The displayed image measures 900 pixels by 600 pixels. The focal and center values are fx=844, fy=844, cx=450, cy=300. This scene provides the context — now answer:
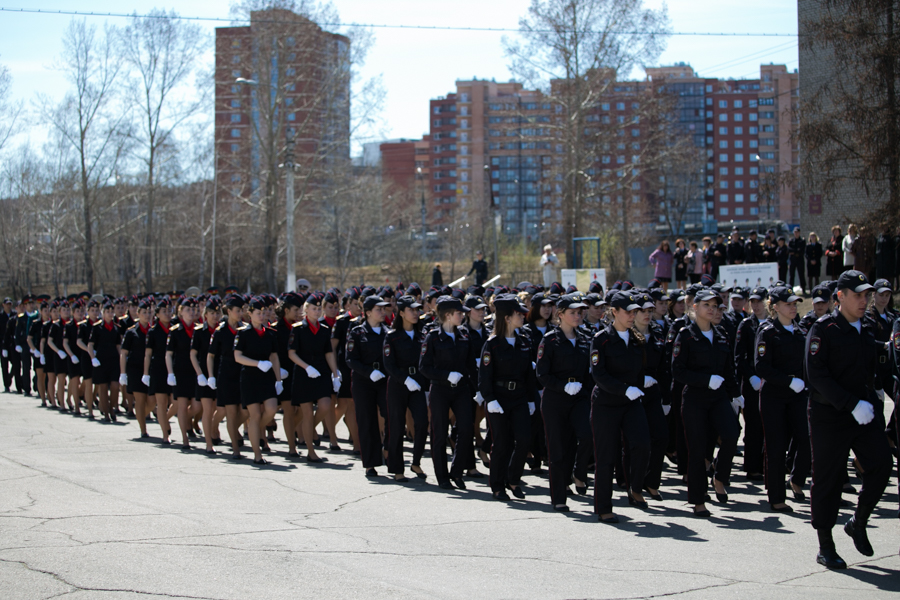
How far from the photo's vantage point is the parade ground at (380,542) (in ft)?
17.4

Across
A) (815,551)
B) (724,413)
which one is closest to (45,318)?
(724,413)

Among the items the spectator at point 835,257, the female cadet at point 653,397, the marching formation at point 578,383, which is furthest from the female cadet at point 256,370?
the spectator at point 835,257


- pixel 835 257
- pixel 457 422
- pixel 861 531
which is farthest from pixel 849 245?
pixel 861 531

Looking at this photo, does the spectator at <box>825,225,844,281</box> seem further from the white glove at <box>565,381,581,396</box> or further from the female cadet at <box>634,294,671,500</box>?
the white glove at <box>565,381,581,396</box>

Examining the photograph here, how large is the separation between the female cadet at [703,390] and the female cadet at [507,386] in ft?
4.75

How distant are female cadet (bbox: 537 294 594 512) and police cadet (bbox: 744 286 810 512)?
161 cm

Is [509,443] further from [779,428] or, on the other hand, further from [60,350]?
[60,350]

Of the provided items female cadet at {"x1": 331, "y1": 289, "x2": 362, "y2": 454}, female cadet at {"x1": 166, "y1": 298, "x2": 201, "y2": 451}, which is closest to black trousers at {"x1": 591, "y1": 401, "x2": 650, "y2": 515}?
female cadet at {"x1": 331, "y1": 289, "x2": 362, "y2": 454}

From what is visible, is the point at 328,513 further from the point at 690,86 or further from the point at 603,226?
the point at 690,86

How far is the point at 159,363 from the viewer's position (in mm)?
12195

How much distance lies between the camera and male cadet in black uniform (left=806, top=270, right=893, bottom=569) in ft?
19.0

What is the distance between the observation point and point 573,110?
37531 millimetres

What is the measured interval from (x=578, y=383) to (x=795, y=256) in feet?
61.1

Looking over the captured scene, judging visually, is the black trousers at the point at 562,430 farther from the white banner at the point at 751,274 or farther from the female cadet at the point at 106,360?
the white banner at the point at 751,274
